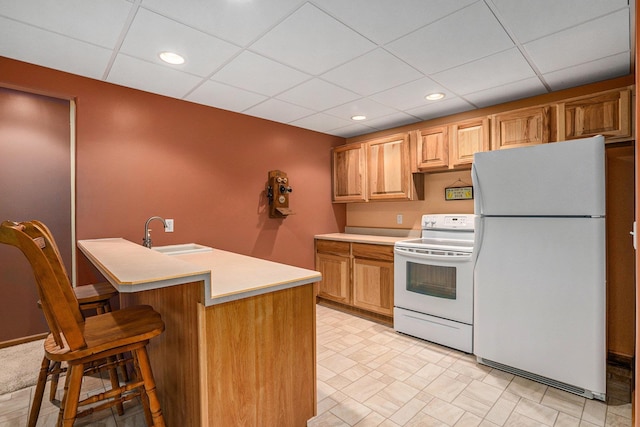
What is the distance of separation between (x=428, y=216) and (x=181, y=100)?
280cm

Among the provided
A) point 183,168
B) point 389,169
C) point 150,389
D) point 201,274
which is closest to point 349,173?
point 389,169

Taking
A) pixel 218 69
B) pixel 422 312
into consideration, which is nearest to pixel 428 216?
pixel 422 312

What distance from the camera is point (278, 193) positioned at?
358cm

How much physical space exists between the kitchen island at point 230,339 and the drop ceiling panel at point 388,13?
1.41 m

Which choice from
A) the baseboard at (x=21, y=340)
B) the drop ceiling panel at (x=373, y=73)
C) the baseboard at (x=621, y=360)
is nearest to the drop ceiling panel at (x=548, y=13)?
the drop ceiling panel at (x=373, y=73)

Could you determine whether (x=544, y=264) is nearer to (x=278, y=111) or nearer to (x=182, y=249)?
(x=278, y=111)

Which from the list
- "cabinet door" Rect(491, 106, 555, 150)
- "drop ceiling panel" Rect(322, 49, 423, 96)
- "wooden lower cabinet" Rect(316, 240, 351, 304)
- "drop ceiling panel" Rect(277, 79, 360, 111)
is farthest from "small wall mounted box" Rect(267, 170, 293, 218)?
"cabinet door" Rect(491, 106, 555, 150)

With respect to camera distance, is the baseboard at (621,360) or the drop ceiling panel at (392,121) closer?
the baseboard at (621,360)

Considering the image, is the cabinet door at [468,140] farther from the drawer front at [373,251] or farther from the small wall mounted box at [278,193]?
the small wall mounted box at [278,193]

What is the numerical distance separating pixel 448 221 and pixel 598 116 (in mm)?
1451

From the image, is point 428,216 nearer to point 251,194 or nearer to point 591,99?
point 591,99

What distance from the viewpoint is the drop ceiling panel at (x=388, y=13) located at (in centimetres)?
160

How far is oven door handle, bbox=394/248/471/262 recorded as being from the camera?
8.65 feet

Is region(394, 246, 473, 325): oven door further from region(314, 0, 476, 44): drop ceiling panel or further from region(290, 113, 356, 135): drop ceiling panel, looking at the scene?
region(314, 0, 476, 44): drop ceiling panel
